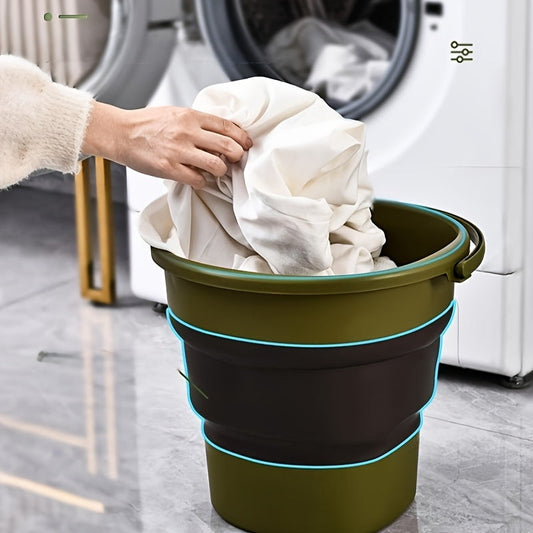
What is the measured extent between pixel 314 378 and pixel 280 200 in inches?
8.6

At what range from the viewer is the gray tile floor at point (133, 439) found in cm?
133

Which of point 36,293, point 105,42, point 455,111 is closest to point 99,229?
point 36,293

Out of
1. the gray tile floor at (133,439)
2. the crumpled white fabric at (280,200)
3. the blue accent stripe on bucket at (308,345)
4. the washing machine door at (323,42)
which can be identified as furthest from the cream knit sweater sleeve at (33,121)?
the washing machine door at (323,42)

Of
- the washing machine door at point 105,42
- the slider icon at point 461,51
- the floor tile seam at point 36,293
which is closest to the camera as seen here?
the slider icon at point 461,51

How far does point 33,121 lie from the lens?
3.81 ft

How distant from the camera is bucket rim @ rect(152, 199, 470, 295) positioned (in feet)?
3.58

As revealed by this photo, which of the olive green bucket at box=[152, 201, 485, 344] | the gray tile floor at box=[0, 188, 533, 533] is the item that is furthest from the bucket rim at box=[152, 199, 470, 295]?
the gray tile floor at box=[0, 188, 533, 533]

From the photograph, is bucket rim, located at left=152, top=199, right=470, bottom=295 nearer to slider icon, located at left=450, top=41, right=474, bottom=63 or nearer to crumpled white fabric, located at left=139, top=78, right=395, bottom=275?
crumpled white fabric, located at left=139, top=78, right=395, bottom=275

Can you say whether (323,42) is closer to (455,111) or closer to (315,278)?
(455,111)

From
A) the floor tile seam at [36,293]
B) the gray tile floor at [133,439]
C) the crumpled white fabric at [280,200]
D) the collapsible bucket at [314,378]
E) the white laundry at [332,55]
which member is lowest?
the gray tile floor at [133,439]

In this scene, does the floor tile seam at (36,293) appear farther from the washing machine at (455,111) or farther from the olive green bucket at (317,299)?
the olive green bucket at (317,299)

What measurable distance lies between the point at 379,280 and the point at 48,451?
683 mm

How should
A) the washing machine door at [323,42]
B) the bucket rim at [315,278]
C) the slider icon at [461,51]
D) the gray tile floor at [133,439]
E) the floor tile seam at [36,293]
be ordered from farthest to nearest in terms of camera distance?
the floor tile seam at [36,293]
the washing machine door at [323,42]
the slider icon at [461,51]
the gray tile floor at [133,439]
the bucket rim at [315,278]

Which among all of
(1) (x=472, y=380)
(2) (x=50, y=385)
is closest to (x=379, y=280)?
(1) (x=472, y=380)
